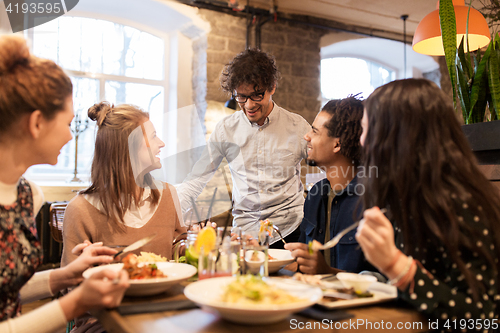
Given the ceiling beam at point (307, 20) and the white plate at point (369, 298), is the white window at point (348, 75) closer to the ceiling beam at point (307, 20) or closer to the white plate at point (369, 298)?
the ceiling beam at point (307, 20)

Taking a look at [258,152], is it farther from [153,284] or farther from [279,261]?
[153,284]

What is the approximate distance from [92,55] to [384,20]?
13.6ft

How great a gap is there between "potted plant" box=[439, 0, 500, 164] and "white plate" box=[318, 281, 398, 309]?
49.4 inches

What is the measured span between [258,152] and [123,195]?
1.17 metres

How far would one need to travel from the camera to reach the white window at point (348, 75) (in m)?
6.66

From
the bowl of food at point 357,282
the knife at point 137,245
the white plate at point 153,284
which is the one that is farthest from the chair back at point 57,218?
the bowl of food at point 357,282

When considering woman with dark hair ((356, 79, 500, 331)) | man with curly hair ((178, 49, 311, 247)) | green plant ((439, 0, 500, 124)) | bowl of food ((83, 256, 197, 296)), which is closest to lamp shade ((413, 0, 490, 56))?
green plant ((439, 0, 500, 124))

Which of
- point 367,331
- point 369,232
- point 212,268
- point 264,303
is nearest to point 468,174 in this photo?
point 369,232

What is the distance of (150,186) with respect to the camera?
6.01 ft

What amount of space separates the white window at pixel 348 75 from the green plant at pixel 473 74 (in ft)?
13.4

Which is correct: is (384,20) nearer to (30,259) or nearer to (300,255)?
(300,255)

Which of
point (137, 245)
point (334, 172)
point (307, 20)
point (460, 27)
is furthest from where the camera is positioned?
point (307, 20)

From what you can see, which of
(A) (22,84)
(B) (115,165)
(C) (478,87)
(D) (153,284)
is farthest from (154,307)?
(C) (478,87)

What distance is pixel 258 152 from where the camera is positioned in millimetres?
2695
